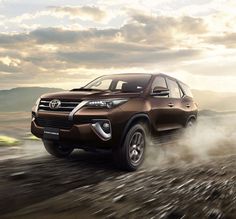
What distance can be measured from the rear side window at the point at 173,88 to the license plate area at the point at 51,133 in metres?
2.92

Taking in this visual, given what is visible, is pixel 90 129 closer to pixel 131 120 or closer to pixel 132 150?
pixel 131 120

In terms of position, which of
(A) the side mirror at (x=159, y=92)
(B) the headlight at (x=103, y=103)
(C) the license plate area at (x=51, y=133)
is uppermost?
(A) the side mirror at (x=159, y=92)

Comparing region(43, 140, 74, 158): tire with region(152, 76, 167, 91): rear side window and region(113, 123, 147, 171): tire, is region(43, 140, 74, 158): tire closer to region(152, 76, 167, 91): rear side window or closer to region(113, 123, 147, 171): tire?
region(113, 123, 147, 171): tire

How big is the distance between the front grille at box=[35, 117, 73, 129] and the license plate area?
0.19 feet

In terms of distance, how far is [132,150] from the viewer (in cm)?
785

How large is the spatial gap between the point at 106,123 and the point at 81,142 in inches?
20.8

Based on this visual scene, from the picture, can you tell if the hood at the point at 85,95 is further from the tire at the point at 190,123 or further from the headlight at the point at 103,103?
the tire at the point at 190,123

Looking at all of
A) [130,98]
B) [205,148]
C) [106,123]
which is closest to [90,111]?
[106,123]

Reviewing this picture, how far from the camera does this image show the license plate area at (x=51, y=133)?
762 cm

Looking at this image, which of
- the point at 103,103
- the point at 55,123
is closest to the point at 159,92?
the point at 103,103

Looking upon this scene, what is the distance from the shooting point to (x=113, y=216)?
4926 millimetres

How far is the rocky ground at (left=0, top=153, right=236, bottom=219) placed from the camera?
5.12m

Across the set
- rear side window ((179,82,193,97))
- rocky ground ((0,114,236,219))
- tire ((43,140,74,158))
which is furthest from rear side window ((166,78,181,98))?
tire ((43,140,74,158))

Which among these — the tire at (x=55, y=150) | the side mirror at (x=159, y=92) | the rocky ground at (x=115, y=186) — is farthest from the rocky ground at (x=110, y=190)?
the side mirror at (x=159, y=92)
